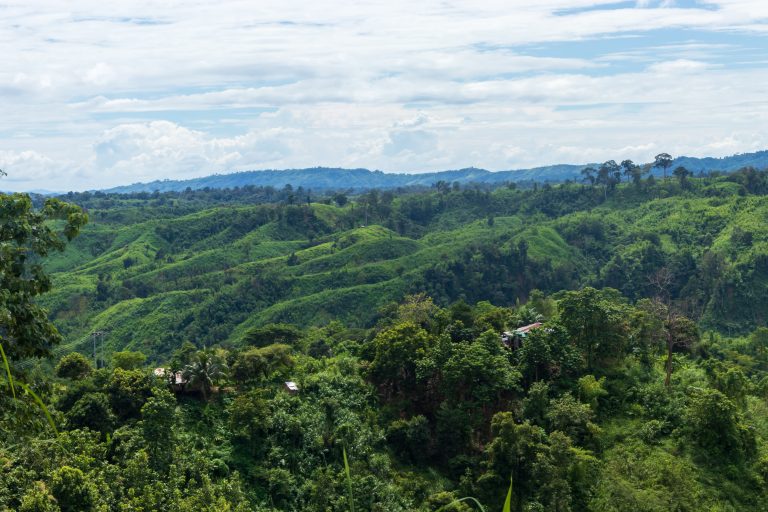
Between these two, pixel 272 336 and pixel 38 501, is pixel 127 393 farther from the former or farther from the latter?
pixel 272 336

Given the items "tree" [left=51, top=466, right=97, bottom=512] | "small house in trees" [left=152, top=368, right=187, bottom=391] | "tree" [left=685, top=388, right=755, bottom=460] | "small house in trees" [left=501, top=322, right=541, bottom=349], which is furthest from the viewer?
"small house in trees" [left=501, top=322, right=541, bottom=349]

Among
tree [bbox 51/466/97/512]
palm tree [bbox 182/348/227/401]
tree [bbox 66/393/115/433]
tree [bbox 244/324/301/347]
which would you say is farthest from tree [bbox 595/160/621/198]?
tree [bbox 51/466/97/512]

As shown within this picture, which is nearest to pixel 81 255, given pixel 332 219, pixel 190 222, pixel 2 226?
pixel 190 222

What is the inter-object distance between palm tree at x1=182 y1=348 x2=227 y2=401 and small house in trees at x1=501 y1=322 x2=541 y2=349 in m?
15.2

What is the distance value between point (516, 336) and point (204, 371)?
16487mm

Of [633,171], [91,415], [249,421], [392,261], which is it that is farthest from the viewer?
[633,171]

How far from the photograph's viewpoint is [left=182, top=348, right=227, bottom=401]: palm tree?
32.3 m

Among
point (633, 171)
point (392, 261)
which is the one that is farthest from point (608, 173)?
point (392, 261)

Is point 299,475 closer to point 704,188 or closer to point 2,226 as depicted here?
point 2,226

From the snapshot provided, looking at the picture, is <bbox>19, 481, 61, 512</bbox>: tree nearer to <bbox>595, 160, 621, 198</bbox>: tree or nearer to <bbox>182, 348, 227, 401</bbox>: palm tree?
<bbox>182, 348, 227, 401</bbox>: palm tree

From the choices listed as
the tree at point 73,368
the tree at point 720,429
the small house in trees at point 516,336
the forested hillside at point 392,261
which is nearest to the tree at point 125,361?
the tree at point 73,368

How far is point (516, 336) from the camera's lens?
3678 centimetres

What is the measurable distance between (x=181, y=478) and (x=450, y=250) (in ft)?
266

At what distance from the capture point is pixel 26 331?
433 inches
